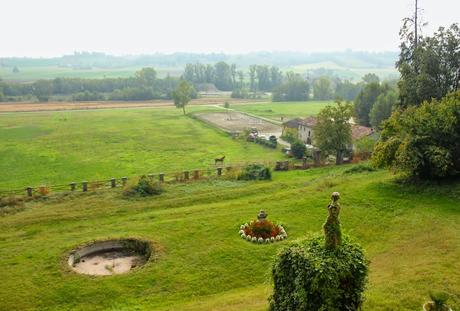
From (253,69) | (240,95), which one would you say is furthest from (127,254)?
(253,69)

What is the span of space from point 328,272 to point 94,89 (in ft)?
449

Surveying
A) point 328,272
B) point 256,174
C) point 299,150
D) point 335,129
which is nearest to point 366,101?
point 299,150

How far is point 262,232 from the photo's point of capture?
22484 millimetres

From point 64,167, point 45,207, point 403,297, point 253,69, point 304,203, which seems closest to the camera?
point 403,297

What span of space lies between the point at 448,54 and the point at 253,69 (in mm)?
127042

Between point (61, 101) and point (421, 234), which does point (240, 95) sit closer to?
point (61, 101)

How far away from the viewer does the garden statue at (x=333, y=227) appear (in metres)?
11.6

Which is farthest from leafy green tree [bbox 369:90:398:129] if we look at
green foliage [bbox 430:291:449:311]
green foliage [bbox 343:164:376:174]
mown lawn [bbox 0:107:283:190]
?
green foliage [bbox 430:291:449:311]

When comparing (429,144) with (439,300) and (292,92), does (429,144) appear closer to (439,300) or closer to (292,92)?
(439,300)

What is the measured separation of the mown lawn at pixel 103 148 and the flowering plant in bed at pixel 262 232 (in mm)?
22982

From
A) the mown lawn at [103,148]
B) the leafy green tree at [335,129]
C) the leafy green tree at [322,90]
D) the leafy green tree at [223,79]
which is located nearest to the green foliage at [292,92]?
the leafy green tree at [322,90]

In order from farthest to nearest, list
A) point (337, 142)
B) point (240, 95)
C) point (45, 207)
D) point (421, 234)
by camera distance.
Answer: point (240, 95), point (337, 142), point (45, 207), point (421, 234)

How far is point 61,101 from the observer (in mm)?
123062

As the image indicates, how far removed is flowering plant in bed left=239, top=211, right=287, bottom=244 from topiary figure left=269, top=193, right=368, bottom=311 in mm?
9375
